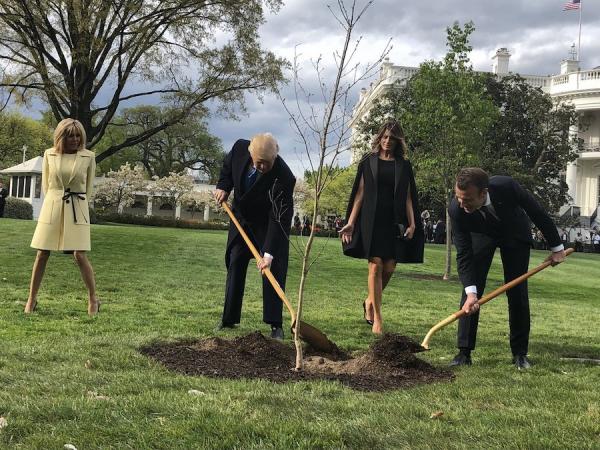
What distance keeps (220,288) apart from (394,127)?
4.73m

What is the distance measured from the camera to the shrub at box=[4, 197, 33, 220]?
32781mm

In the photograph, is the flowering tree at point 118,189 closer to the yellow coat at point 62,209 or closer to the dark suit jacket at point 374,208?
the yellow coat at point 62,209

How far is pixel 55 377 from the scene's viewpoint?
3.58 m

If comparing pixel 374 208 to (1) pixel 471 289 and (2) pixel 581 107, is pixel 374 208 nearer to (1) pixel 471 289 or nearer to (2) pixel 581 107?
(1) pixel 471 289

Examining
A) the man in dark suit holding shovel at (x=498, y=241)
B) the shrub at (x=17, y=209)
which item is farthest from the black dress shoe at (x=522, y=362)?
the shrub at (x=17, y=209)

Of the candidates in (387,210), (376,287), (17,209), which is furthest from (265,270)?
(17,209)

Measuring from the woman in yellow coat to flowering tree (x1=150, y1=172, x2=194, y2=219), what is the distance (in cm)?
5347

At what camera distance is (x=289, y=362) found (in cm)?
446

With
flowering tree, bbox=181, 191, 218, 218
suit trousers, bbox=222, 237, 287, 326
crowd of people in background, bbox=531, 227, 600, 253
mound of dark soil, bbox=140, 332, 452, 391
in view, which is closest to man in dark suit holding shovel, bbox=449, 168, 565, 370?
mound of dark soil, bbox=140, 332, 452, 391

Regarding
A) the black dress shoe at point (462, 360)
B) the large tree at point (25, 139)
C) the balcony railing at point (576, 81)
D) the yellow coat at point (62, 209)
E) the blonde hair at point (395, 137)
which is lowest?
the black dress shoe at point (462, 360)

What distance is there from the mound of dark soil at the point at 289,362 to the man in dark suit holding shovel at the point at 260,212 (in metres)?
0.73

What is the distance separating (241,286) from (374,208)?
1.51 meters

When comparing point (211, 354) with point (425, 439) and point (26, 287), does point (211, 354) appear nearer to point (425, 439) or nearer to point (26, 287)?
point (425, 439)

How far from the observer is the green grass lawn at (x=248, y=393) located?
2.71 metres
